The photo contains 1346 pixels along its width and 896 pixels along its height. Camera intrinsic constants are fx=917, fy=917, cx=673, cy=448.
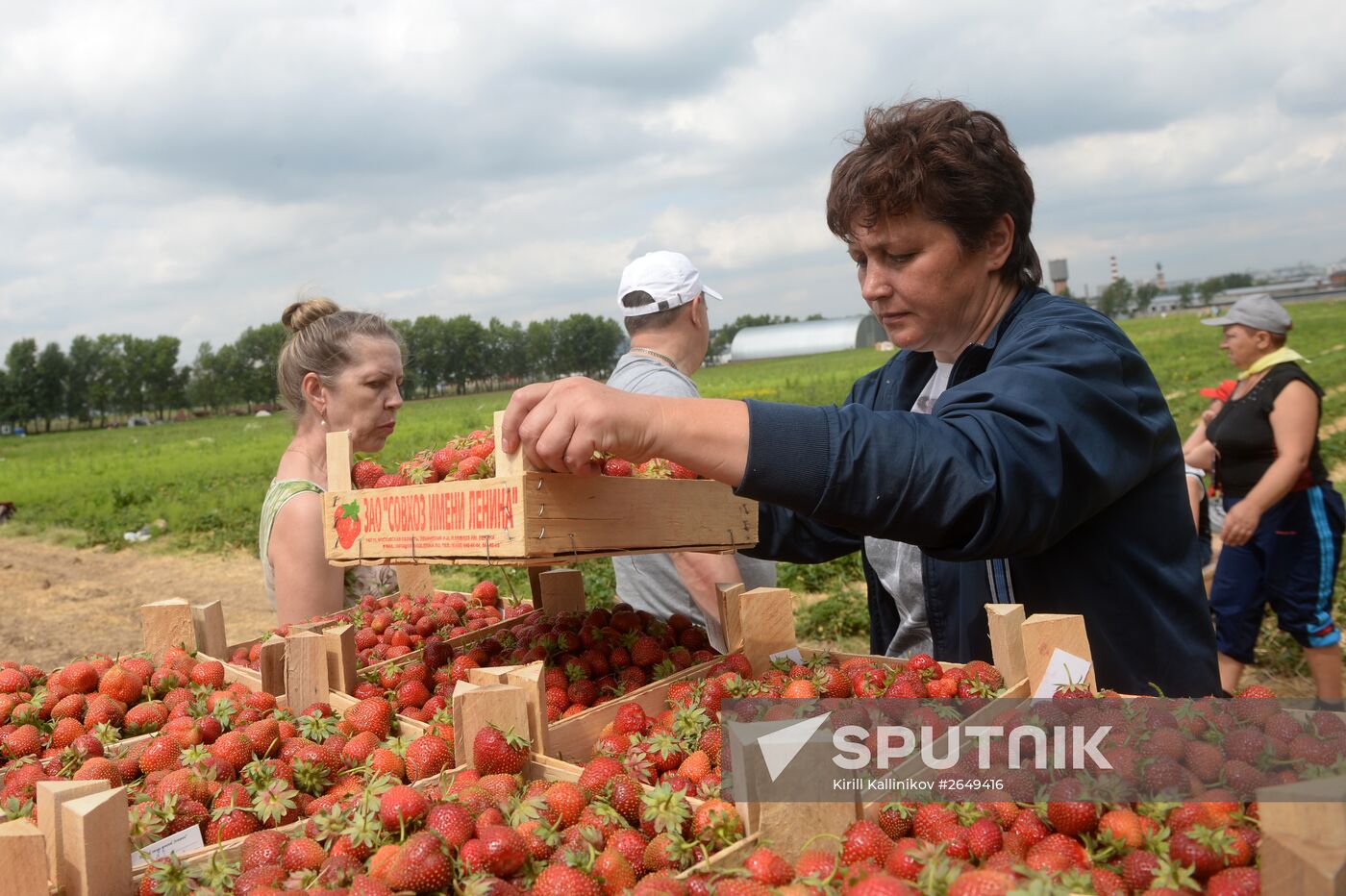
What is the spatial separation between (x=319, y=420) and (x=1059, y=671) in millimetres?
2989

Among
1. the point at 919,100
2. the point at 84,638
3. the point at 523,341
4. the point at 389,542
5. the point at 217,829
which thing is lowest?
the point at 84,638

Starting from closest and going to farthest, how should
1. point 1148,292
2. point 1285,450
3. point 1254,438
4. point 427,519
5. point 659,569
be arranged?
point 427,519 < point 659,569 < point 1285,450 < point 1254,438 < point 1148,292

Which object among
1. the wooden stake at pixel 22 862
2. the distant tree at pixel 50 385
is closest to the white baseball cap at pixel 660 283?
the wooden stake at pixel 22 862

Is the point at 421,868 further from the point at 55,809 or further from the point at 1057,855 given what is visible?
the point at 1057,855

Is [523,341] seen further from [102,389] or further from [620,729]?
[620,729]

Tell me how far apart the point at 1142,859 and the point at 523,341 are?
83380mm

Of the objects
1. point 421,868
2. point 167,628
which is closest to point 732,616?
point 421,868

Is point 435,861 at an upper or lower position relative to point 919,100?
lower

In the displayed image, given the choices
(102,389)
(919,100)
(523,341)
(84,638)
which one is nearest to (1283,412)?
(919,100)

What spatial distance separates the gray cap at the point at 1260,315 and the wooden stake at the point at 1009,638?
407 centimetres

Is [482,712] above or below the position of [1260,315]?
below

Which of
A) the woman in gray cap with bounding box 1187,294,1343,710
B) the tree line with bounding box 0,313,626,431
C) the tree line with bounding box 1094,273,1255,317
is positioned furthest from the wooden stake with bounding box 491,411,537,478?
the tree line with bounding box 1094,273,1255,317

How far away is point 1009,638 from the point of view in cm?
205

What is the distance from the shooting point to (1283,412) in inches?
194
